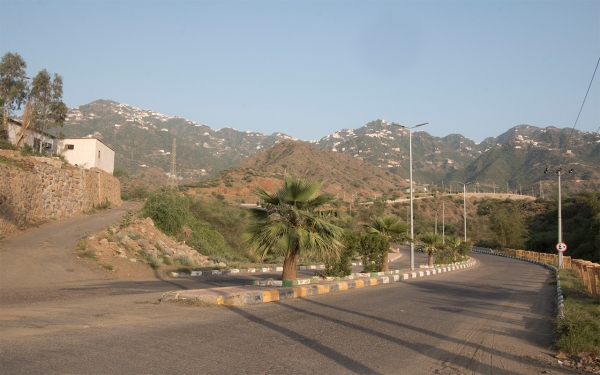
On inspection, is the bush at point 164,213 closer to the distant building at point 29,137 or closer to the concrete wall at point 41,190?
the concrete wall at point 41,190

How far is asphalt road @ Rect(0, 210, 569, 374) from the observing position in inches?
223

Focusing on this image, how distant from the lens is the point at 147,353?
595cm

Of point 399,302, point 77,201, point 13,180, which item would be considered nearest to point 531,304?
point 399,302

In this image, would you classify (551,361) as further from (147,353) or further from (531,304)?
(531,304)

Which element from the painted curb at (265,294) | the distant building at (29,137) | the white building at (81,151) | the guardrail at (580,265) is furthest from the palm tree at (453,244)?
the distant building at (29,137)

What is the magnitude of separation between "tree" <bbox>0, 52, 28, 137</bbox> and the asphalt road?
2630 cm

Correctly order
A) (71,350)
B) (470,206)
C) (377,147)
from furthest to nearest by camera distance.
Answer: (377,147) → (470,206) → (71,350)

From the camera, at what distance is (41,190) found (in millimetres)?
25047

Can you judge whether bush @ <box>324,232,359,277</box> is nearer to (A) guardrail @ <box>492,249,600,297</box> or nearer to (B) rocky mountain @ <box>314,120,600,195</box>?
(A) guardrail @ <box>492,249,600,297</box>

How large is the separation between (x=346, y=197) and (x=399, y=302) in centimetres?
8290

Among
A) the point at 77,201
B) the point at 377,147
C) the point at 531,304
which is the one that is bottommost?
the point at 531,304

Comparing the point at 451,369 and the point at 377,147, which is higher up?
the point at 377,147

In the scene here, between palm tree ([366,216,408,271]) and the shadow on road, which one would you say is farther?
palm tree ([366,216,408,271])

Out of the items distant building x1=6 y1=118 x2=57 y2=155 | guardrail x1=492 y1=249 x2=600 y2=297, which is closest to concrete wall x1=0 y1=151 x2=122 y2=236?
distant building x1=6 y1=118 x2=57 y2=155
